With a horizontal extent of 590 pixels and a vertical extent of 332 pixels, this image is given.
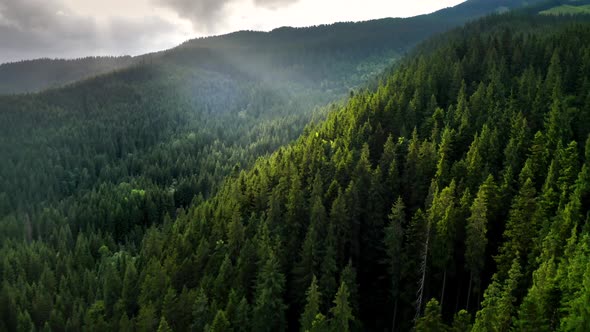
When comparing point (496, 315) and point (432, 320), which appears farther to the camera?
point (432, 320)

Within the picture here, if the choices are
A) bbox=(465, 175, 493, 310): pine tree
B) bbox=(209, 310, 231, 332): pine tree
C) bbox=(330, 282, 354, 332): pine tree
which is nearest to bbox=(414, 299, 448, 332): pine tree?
bbox=(330, 282, 354, 332): pine tree

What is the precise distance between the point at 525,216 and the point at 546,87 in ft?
160

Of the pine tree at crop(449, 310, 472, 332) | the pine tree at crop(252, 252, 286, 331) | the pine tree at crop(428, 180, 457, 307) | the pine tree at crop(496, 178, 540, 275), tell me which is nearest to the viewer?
the pine tree at crop(449, 310, 472, 332)

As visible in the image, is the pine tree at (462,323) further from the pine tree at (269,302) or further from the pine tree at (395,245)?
the pine tree at (269,302)

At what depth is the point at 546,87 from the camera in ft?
317

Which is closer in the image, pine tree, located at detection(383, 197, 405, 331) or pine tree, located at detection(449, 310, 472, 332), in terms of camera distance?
pine tree, located at detection(449, 310, 472, 332)

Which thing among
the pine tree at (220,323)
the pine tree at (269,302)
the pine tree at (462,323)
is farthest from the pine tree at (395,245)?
the pine tree at (220,323)

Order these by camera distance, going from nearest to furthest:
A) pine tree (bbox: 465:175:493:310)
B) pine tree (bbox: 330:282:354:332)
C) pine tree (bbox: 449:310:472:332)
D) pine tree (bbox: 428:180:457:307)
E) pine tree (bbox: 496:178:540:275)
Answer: pine tree (bbox: 449:310:472:332) < pine tree (bbox: 330:282:354:332) < pine tree (bbox: 496:178:540:275) < pine tree (bbox: 465:175:493:310) < pine tree (bbox: 428:180:457:307)

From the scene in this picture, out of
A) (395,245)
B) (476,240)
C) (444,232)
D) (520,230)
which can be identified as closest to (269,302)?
(395,245)

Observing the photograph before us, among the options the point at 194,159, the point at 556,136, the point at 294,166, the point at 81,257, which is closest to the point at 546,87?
the point at 556,136

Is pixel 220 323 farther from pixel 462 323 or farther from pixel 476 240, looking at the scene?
pixel 476 240

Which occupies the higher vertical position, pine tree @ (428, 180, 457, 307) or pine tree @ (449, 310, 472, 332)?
pine tree @ (428, 180, 457, 307)

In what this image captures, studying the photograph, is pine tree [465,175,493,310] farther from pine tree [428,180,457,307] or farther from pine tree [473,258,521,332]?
pine tree [473,258,521,332]

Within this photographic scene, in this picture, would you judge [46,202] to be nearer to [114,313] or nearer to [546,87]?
[114,313]
